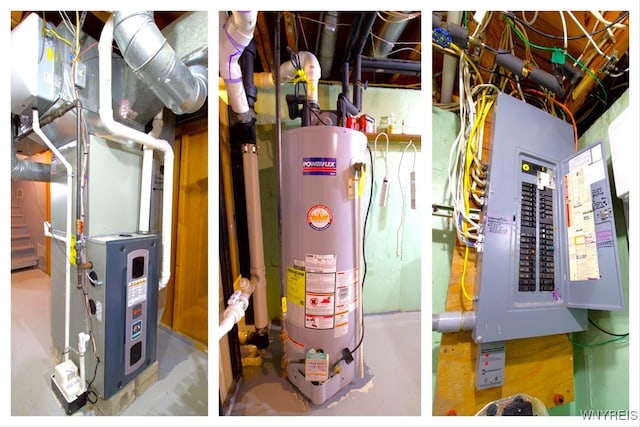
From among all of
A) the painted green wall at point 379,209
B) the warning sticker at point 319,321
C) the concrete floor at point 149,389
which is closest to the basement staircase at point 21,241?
the concrete floor at point 149,389

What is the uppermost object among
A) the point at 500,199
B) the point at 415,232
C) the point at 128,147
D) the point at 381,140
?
the point at 381,140

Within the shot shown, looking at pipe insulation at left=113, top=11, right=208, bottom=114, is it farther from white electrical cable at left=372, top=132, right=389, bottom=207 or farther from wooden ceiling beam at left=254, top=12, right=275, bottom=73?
white electrical cable at left=372, top=132, right=389, bottom=207

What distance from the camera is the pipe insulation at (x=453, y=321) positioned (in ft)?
2.80

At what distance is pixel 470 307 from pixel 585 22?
1179 mm

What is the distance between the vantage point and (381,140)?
5.02ft

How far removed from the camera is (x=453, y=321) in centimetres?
86

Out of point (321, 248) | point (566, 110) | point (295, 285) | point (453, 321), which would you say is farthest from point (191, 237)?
point (566, 110)

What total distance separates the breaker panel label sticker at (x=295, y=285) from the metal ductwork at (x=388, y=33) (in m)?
1.15

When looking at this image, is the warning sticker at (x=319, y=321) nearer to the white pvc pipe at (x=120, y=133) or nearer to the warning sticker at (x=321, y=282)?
the warning sticker at (x=321, y=282)

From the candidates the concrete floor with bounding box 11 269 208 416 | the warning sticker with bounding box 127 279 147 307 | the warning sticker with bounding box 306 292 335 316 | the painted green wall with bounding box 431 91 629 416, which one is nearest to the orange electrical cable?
the painted green wall with bounding box 431 91 629 416

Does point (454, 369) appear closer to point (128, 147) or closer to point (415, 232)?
point (415, 232)

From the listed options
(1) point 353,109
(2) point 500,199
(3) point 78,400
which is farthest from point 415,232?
(3) point 78,400

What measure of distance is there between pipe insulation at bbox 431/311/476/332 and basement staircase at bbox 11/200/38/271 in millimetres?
5176

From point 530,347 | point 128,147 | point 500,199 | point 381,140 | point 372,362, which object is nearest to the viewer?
point 500,199
